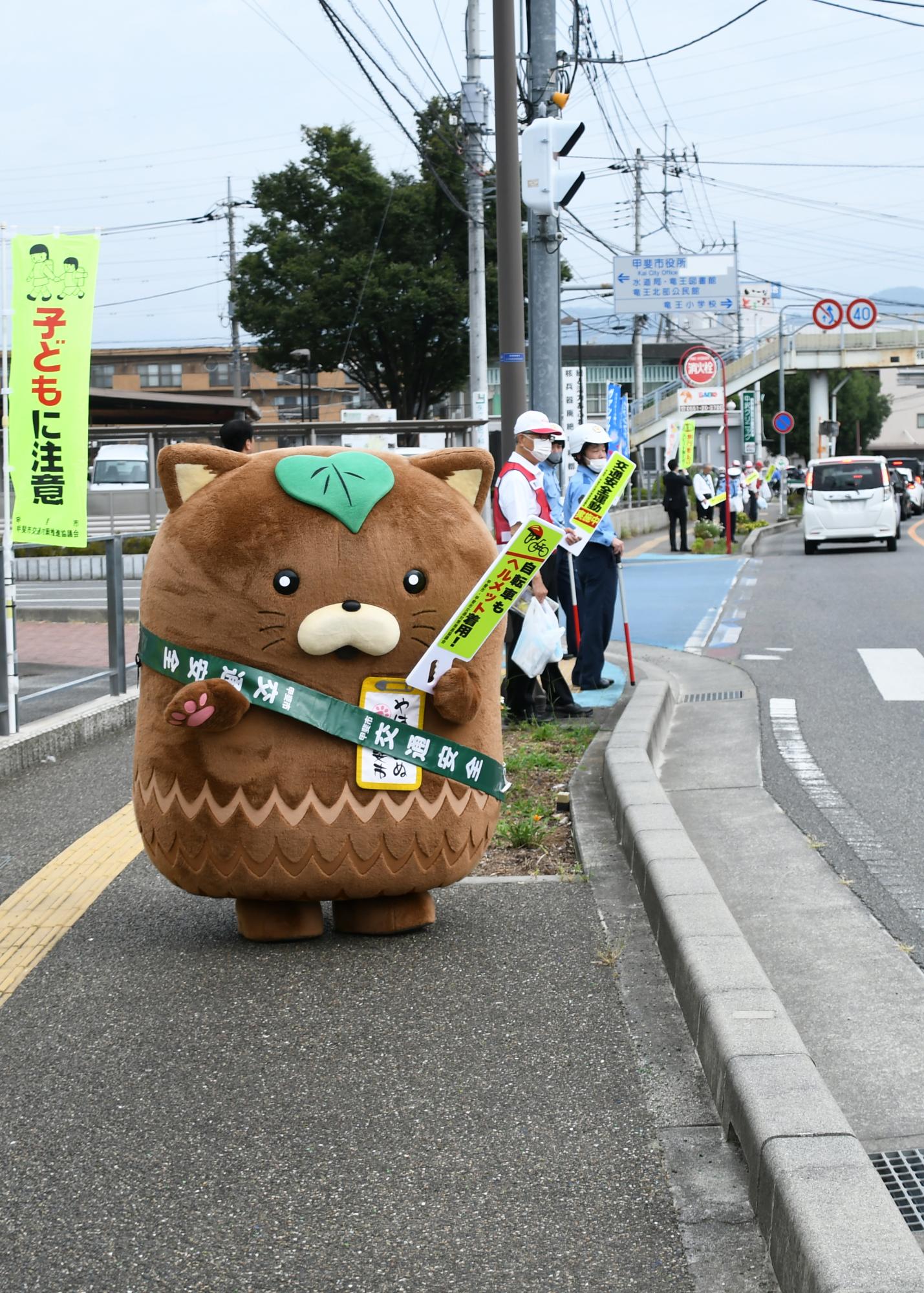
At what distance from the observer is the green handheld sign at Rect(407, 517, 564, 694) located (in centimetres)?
438

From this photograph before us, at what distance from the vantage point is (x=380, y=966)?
14.7 ft

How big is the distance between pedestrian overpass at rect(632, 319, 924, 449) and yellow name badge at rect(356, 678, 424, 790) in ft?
156

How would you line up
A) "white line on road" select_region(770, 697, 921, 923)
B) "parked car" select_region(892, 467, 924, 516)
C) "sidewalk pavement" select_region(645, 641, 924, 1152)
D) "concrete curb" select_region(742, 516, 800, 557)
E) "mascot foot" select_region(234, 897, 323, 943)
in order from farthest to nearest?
"parked car" select_region(892, 467, 924, 516)
"concrete curb" select_region(742, 516, 800, 557)
"white line on road" select_region(770, 697, 921, 923)
"mascot foot" select_region(234, 897, 323, 943)
"sidewalk pavement" select_region(645, 641, 924, 1152)

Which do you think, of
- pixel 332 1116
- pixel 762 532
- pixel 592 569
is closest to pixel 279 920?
pixel 332 1116

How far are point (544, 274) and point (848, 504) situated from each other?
634 inches

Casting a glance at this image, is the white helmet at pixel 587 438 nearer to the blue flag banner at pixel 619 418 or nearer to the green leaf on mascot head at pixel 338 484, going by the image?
the blue flag banner at pixel 619 418

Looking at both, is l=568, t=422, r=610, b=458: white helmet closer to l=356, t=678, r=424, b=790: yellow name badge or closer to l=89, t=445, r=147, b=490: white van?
l=356, t=678, r=424, b=790: yellow name badge

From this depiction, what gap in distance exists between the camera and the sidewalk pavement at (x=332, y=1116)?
9.06 ft

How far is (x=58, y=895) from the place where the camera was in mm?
5520

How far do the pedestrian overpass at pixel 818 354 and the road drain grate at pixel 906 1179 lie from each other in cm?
4892

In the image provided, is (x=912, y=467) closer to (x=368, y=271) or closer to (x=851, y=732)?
(x=368, y=271)

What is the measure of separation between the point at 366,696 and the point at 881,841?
9.02 feet

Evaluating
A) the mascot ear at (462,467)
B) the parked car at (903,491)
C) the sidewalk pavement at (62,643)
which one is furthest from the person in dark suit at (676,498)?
the mascot ear at (462,467)

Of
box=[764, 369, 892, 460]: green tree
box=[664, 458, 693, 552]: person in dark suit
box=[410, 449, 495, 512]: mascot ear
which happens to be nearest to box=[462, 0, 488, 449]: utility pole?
box=[664, 458, 693, 552]: person in dark suit
